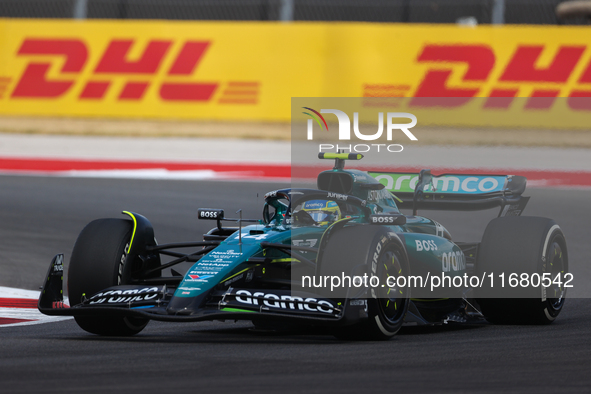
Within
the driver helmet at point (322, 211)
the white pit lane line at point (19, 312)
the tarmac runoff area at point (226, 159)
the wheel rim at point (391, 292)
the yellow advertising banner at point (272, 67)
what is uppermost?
the yellow advertising banner at point (272, 67)

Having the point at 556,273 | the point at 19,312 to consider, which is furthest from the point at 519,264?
the point at 19,312

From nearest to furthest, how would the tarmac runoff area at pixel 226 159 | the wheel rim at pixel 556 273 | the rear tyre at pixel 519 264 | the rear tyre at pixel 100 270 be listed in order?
the rear tyre at pixel 100 270, the rear tyre at pixel 519 264, the wheel rim at pixel 556 273, the tarmac runoff area at pixel 226 159

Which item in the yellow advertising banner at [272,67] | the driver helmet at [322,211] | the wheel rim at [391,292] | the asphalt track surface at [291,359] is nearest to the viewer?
the asphalt track surface at [291,359]

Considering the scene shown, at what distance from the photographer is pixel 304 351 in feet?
18.3

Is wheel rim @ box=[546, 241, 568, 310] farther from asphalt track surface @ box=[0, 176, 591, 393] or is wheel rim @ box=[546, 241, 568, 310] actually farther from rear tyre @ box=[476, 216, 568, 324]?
asphalt track surface @ box=[0, 176, 591, 393]

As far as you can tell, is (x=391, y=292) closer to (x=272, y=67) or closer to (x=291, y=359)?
(x=291, y=359)

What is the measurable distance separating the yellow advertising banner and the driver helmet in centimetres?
1254

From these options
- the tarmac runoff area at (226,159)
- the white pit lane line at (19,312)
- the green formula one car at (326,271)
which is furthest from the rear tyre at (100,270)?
the tarmac runoff area at (226,159)

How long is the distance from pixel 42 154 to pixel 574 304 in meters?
12.5

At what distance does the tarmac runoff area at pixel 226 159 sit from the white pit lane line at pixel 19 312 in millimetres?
7515

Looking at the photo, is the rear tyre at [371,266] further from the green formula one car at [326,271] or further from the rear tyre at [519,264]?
the rear tyre at [519,264]

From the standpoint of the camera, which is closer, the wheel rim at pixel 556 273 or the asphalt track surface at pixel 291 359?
the asphalt track surface at pixel 291 359

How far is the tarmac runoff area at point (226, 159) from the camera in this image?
16688mm

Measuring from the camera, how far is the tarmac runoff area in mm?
16688
